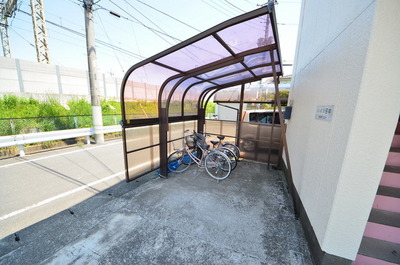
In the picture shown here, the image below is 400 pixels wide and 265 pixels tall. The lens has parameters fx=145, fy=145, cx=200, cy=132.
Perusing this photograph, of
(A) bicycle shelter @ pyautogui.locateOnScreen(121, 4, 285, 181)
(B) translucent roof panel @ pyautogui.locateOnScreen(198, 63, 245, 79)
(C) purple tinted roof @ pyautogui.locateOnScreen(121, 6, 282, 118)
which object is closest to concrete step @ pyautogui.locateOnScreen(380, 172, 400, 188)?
(A) bicycle shelter @ pyautogui.locateOnScreen(121, 4, 285, 181)

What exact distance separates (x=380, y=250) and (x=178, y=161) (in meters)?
3.63

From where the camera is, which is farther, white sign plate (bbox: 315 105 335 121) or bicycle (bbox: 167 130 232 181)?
bicycle (bbox: 167 130 232 181)

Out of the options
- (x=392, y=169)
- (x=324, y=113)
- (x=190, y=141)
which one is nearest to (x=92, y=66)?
(x=190, y=141)

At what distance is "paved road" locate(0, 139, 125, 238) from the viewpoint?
8.06 feet

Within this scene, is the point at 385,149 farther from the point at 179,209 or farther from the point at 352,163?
the point at 179,209

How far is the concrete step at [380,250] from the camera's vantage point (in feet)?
4.56

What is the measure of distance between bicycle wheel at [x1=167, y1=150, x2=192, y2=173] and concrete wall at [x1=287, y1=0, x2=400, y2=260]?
3028 mm

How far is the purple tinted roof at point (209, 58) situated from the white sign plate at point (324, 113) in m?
1.21

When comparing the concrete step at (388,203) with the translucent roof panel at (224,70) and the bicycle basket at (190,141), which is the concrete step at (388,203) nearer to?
Result: the translucent roof panel at (224,70)

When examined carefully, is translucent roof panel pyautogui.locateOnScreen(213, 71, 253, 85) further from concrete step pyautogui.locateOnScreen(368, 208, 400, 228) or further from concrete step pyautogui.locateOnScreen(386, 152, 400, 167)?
concrete step pyautogui.locateOnScreen(368, 208, 400, 228)

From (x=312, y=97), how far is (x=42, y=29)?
655 inches

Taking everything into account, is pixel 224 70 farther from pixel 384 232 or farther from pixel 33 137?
pixel 33 137

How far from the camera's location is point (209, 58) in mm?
2893

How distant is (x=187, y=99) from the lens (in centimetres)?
460
